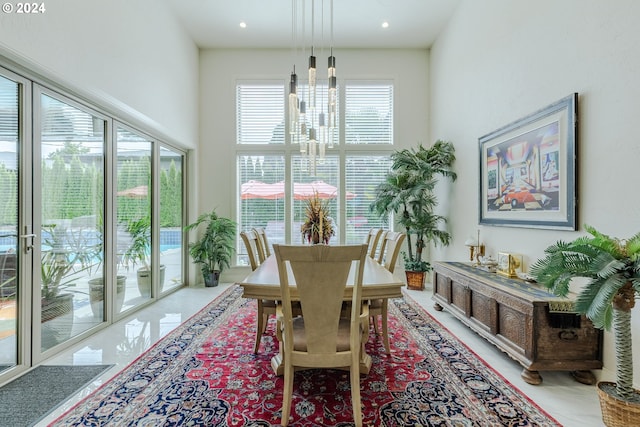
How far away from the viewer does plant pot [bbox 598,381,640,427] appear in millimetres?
1605

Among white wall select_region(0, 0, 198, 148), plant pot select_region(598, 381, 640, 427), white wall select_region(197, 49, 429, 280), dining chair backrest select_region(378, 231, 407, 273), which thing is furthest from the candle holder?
white wall select_region(0, 0, 198, 148)

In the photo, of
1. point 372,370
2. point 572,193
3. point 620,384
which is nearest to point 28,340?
point 372,370

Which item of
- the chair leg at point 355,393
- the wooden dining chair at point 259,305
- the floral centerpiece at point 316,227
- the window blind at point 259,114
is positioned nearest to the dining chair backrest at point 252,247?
the wooden dining chair at point 259,305

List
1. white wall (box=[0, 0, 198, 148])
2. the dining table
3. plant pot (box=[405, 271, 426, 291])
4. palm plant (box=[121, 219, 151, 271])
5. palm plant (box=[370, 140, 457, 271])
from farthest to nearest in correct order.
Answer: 1. plant pot (box=[405, 271, 426, 291])
2. palm plant (box=[370, 140, 457, 271])
3. palm plant (box=[121, 219, 151, 271])
4. white wall (box=[0, 0, 198, 148])
5. the dining table

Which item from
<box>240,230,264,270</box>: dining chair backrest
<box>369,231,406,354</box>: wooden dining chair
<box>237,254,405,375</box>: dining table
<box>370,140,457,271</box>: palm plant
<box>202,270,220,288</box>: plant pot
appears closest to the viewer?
<box>237,254,405,375</box>: dining table

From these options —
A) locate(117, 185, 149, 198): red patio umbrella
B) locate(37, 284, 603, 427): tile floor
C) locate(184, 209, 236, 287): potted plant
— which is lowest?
locate(37, 284, 603, 427): tile floor

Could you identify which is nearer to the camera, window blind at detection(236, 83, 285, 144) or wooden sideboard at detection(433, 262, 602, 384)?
wooden sideboard at detection(433, 262, 602, 384)

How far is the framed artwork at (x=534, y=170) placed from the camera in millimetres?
2523

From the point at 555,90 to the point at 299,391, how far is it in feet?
10.5

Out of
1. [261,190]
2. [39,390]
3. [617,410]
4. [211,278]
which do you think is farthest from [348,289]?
[261,190]

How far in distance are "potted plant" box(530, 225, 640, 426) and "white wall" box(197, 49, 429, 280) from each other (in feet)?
13.5

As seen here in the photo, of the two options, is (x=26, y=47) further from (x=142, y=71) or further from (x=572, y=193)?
(x=572, y=193)

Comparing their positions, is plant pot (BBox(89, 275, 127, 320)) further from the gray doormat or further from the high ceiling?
the high ceiling

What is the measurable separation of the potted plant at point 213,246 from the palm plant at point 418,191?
243 cm
